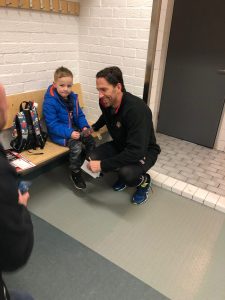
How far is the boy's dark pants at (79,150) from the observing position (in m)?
2.20

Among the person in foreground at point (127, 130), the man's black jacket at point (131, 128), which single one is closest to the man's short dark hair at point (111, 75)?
the person in foreground at point (127, 130)

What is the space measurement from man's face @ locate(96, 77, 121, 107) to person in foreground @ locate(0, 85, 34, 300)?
1146 millimetres

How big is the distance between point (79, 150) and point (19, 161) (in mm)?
516

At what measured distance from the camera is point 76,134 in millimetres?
2209

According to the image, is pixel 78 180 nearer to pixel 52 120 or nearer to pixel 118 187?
pixel 118 187

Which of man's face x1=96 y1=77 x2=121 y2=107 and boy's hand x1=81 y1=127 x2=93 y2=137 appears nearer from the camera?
man's face x1=96 y1=77 x2=121 y2=107

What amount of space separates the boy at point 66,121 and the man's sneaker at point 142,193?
486mm

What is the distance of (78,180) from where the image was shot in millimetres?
2311

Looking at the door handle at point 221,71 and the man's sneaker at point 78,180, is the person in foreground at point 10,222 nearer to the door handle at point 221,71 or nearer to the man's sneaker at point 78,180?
the man's sneaker at point 78,180

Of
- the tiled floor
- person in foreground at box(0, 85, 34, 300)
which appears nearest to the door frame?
the tiled floor

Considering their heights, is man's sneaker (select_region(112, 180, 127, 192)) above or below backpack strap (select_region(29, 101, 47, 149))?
below

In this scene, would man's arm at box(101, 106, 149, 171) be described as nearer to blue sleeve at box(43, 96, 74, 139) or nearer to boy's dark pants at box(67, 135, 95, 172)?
boy's dark pants at box(67, 135, 95, 172)

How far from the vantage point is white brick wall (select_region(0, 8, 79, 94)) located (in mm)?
2047

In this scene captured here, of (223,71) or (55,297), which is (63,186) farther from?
(223,71)
